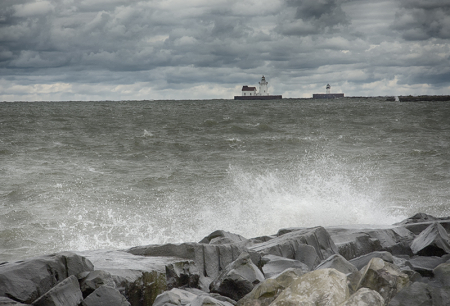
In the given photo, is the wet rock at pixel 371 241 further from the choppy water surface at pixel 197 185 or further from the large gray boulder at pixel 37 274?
the large gray boulder at pixel 37 274

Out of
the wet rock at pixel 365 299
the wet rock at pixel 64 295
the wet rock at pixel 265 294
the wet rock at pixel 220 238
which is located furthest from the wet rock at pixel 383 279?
the wet rock at pixel 220 238

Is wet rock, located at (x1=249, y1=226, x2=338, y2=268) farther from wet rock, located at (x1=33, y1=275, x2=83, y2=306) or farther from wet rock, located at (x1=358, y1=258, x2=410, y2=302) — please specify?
wet rock, located at (x1=33, y1=275, x2=83, y2=306)

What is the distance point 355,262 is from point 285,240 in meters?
0.91

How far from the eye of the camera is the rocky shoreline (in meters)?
2.81

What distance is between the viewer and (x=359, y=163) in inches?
A: 555

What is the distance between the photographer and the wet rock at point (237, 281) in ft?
11.7

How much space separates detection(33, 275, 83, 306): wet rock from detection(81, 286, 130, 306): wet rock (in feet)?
0.27

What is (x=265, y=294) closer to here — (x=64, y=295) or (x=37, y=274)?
(x=64, y=295)

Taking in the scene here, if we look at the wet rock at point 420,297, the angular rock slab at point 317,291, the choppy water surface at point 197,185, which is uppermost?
the angular rock slab at point 317,291

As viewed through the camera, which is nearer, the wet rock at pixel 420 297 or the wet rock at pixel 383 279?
the wet rock at pixel 420 297

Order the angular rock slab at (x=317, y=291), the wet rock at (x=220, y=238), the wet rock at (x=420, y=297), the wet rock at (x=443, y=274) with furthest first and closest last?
the wet rock at (x=220, y=238) < the wet rock at (x=443, y=274) < the wet rock at (x=420, y=297) < the angular rock slab at (x=317, y=291)

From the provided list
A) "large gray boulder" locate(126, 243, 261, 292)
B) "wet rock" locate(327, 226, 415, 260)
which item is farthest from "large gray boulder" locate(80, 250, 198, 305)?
"wet rock" locate(327, 226, 415, 260)

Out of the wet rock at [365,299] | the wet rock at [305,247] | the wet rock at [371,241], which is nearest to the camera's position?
the wet rock at [365,299]

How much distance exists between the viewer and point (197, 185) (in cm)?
1109
